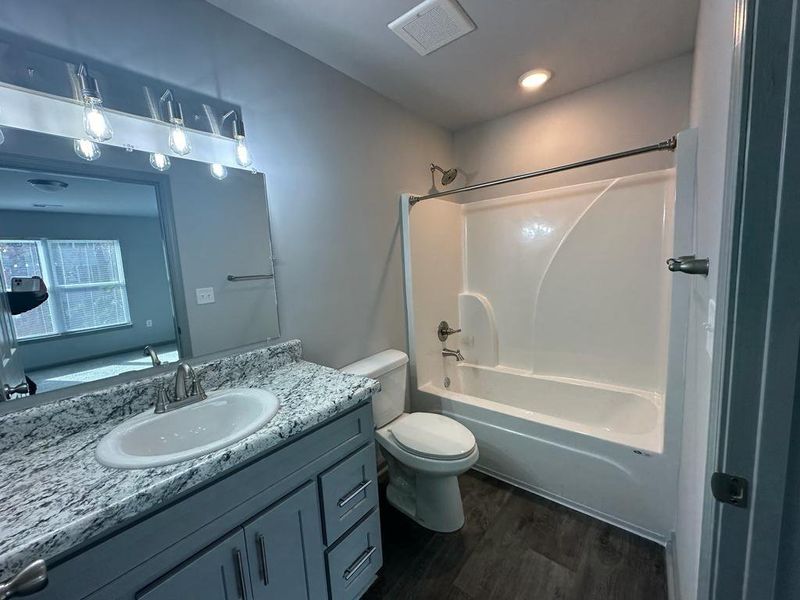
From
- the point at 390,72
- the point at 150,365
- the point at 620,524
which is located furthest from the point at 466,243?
the point at 150,365

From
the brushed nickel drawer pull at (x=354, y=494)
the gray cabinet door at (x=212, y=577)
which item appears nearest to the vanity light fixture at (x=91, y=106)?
the gray cabinet door at (x=212, y=577)

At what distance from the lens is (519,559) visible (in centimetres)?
146

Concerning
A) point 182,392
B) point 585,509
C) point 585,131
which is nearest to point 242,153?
point 182,392

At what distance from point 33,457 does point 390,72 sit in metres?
2.15

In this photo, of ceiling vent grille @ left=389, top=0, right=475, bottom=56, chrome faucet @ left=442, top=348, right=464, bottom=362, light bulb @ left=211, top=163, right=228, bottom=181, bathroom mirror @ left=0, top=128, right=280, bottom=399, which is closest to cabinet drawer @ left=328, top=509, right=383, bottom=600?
bathroom mirror @ left=0, top=128, right=280, bottom=399

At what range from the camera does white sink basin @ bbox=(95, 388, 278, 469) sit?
816mm

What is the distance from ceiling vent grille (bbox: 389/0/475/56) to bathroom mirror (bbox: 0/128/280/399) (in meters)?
0.95

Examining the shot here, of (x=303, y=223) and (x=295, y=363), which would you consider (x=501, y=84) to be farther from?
(x=295, y=363)

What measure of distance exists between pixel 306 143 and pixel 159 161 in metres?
0.67

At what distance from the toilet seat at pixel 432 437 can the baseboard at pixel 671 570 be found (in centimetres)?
86

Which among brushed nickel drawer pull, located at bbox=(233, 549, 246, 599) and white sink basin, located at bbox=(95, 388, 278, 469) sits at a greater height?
white sink basin, located at bbox=(95, 388, 278, 469)

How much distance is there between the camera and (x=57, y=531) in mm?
592

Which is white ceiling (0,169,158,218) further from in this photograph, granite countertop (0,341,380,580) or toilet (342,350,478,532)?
toilet (342,350,478,532)

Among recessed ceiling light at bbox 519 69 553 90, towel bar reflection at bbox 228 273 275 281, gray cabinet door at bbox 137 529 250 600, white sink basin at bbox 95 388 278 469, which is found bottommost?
gray cabinet door at bbox 137 529 250 600
